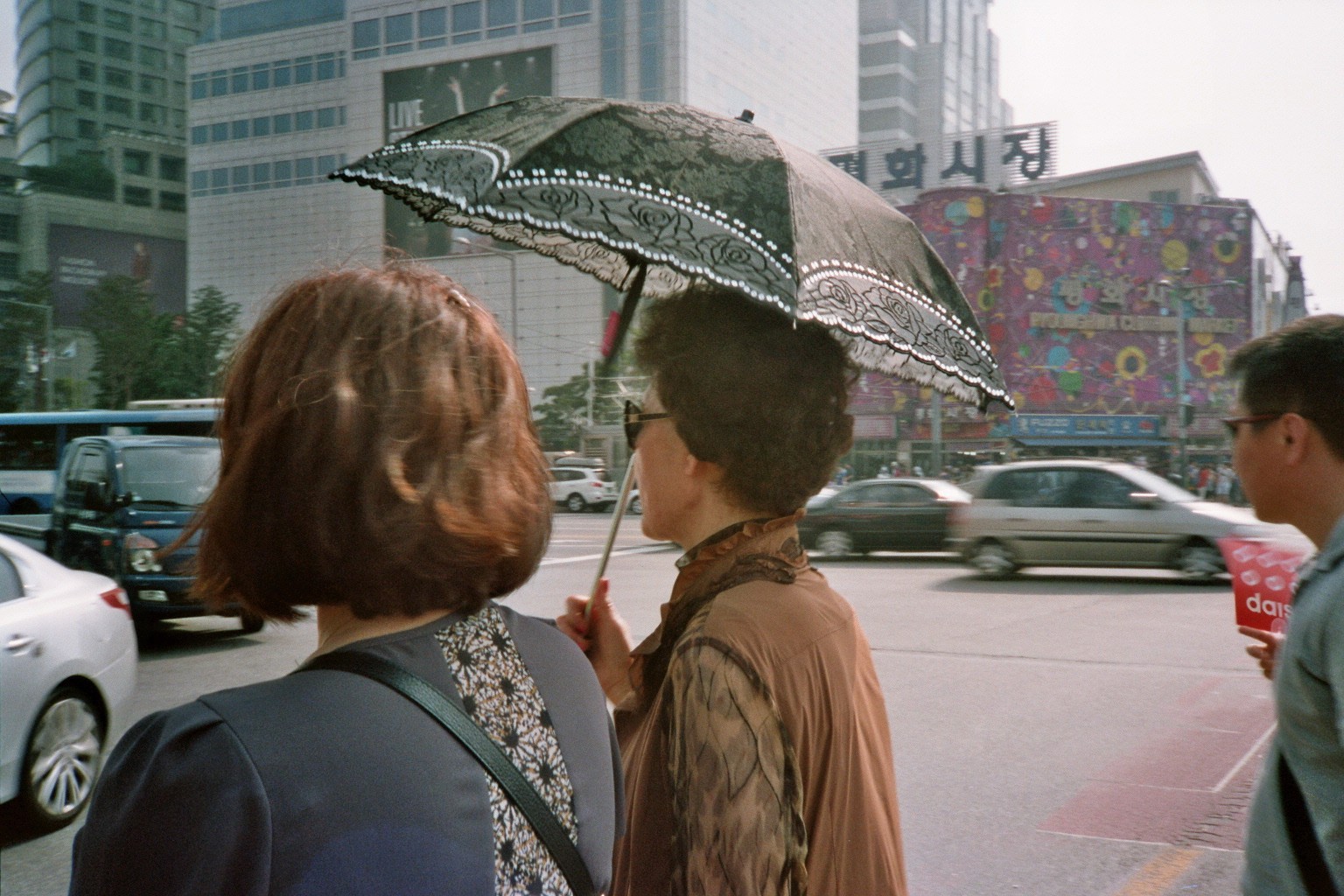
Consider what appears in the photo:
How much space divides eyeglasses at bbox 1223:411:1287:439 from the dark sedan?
1352 centimetres

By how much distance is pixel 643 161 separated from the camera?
1823 mm

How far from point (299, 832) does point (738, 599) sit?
0.75 metres

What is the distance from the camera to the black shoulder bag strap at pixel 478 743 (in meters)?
1.01

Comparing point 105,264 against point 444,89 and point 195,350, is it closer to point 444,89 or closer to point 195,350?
point 444,89

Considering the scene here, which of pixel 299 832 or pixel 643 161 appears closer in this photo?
pixel 299 832

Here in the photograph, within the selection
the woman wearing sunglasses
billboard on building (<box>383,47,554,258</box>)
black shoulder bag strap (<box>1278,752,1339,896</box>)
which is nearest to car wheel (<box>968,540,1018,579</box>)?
black shoulder bag strap (<box>1278,752,1339,896</box>)

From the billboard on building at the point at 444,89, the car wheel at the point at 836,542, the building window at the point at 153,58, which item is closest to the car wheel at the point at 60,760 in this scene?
the car wheel at the point at 836,542

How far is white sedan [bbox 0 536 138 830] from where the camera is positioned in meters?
4.44

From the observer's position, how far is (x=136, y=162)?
82.1m

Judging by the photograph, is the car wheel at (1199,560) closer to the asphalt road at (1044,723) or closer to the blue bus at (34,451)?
the asphalt road at (1044,723)

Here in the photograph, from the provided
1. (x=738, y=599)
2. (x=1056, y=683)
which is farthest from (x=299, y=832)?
(x=1056, y=683)

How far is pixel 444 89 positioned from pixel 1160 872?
218ft

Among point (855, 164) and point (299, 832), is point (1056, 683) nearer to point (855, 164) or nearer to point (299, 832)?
point (299, 832)

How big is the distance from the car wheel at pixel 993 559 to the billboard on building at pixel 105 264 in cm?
5781
